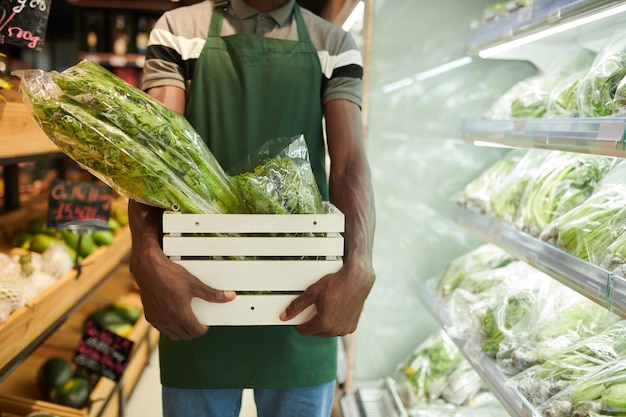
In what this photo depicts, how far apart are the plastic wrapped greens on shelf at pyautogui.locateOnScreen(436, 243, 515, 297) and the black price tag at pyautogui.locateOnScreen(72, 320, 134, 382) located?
1394mm

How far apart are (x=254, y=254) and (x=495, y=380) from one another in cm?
103

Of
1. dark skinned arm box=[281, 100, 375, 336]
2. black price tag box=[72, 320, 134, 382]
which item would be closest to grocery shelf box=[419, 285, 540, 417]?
dark skinned arm box=[281, 100, 375, 336]

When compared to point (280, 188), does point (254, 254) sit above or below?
below

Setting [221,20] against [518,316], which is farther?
[518,316]

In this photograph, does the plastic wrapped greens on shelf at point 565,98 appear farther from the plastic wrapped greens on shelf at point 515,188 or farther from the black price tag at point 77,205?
the black price tag at point 77,205

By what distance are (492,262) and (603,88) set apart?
1073mm

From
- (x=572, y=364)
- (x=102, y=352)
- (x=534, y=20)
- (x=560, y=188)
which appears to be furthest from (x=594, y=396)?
(x=102, y=352)

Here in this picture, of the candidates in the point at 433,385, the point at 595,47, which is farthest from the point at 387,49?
the point at 433,385

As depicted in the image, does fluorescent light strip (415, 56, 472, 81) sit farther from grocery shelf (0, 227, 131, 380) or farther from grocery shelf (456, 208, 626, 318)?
grocery shelf (0, 227, 131, 380)

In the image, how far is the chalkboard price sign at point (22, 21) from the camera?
179cm

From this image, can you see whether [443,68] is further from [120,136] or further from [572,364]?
[120,136]

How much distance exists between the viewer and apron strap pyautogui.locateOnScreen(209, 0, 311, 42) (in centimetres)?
157

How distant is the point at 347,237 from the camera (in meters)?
1.32

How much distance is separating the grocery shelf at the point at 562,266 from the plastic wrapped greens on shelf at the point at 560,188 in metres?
0.07
